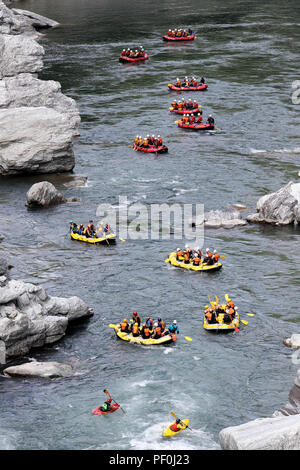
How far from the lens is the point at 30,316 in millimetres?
42406

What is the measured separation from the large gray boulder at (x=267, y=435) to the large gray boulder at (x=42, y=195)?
3690 cm

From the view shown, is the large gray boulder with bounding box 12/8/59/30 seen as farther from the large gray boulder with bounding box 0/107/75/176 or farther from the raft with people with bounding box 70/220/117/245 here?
the raft with people with bounding box 70/220/117/245

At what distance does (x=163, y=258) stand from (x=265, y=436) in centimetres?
2679

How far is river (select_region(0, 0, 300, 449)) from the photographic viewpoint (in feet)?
120

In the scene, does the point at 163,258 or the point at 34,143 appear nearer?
the point at 163,258

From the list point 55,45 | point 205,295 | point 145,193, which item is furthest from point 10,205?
point 55,45

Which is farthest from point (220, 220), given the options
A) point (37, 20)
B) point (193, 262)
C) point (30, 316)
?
point (37, 20)

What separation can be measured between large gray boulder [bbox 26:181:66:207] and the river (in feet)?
2.77

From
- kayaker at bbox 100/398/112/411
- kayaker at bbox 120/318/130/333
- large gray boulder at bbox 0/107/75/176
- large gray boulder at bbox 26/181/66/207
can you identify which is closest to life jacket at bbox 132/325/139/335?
kayaker at bbox 120/318/130/333

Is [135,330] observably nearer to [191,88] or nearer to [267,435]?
[267,435]

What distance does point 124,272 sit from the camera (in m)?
51.9

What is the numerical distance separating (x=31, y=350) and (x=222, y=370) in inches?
422

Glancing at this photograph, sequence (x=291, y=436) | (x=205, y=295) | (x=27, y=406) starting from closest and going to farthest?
(x=291, y=436)
(x=27, y=406)
(x=205, y=295)
